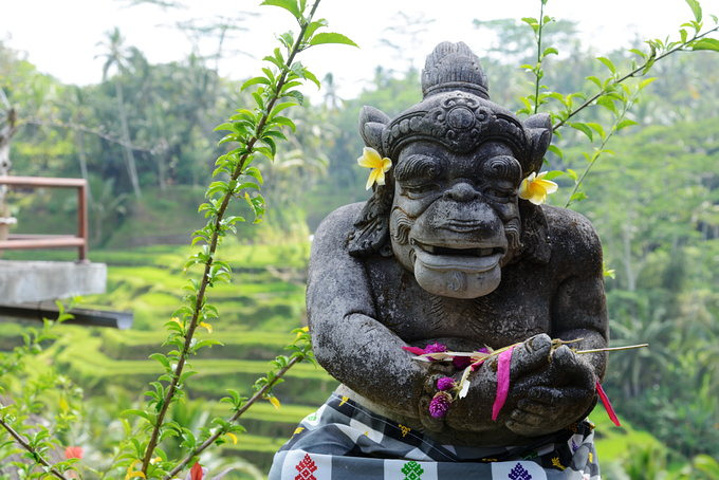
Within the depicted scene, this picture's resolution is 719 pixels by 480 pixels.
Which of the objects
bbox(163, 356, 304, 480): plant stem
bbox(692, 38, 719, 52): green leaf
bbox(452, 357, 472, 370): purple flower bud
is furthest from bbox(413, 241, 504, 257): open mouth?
bbox(692, 38, 719, 52): green leaf

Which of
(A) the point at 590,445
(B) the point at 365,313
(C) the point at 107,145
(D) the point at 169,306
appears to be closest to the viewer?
(B) the point at 365,313

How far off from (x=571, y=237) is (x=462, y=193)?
1.29 ft

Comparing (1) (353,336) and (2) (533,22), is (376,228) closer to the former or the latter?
(1) (353,336)

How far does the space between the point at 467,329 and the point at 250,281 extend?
17509mm

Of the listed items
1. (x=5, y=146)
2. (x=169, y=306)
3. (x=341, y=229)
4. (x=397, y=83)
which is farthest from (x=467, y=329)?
(x=397, y=83)

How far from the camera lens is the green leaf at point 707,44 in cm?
169

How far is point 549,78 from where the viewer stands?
19.2 meters

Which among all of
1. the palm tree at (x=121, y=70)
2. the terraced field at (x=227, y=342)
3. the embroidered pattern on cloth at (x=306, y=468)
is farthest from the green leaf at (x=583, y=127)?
the palm tree at (x=121, y=70)

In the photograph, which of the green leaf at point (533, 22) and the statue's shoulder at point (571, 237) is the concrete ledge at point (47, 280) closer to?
the green leaf at point (533, 22)

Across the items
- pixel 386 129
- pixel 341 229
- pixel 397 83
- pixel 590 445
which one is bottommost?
pixel 590 445

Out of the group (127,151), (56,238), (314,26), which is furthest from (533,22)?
(127,151)

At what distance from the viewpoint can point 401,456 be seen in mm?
1482

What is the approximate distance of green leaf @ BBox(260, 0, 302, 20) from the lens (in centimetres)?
127

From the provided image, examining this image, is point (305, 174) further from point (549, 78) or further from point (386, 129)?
point (386, 129)
